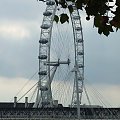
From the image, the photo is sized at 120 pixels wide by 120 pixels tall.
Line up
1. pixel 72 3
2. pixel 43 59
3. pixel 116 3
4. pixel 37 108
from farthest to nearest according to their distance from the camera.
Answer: pixel 37 108
pixel 43 59
pixel 72 3
pixel 116 3

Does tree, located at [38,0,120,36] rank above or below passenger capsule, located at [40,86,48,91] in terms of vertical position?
above

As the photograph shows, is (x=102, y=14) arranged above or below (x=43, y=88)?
above

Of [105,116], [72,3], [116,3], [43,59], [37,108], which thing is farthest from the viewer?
[105,116]

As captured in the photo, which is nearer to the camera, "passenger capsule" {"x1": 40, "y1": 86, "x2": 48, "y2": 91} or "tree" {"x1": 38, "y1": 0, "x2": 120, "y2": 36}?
"tree" {"x1": 38, "y1": 0, "x2": 120, "y2": 36}

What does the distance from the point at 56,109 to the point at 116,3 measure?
325 ft

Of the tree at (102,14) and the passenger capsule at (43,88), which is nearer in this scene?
the tree at (102,14)

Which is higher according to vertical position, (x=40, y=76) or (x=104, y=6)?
(x=104, y=6)

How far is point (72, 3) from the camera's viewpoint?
6.37 meters

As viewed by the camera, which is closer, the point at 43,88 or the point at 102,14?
the point at 102,14

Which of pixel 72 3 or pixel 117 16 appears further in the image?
pixel 72 3

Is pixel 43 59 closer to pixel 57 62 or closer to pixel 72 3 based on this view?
pixel 57 62

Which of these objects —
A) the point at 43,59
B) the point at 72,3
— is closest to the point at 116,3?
the point at 72,3

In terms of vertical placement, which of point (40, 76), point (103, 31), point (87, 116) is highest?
point (103, 31)

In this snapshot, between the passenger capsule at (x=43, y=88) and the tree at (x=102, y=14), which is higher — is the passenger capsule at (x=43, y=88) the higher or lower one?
the lower one
